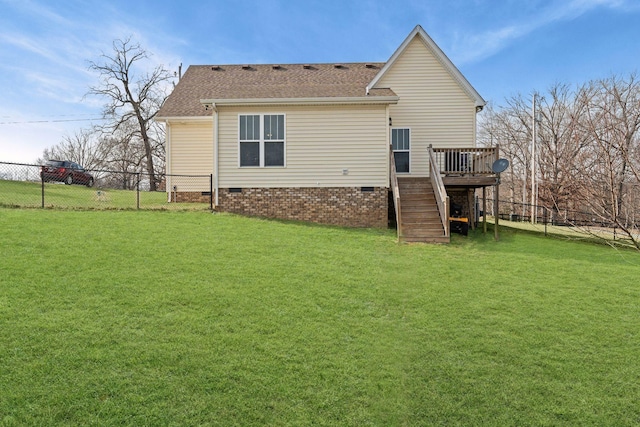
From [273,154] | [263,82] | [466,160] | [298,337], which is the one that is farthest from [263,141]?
[298,337]

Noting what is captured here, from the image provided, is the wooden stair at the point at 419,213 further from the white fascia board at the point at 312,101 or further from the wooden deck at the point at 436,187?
the white fascia board at the point at 312,101

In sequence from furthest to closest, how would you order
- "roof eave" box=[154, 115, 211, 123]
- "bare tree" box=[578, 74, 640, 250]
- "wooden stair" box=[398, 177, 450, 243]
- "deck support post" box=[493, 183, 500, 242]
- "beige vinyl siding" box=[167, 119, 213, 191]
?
"beige vinyl siding" box=[167, 119, 213, 191], "roof eave" box=[154, 115, 211, 123], "deck support post" box=[493, 183, 500, 242], "wooden stair" box=[398, 177, 450, 243], "bare tree" box=[578, 74, 640, 250]

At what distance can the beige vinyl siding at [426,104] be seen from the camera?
45.9 ft

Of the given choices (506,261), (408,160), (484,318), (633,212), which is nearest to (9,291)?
(484,318)

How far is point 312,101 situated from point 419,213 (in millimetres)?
5137

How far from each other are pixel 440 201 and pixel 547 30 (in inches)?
252

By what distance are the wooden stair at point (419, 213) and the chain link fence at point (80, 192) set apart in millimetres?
6683

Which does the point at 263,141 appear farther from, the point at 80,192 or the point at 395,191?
the point at 80,192

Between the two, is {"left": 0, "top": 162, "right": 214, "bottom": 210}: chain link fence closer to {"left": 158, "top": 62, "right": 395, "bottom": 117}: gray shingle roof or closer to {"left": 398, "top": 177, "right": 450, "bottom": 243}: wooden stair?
{"left": 158, "top": 62, "right": 395, "bottom": 117}: gray shingle roof

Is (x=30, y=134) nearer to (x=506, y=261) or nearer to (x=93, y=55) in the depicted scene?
(x=93, y=55)

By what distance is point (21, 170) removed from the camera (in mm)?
14883

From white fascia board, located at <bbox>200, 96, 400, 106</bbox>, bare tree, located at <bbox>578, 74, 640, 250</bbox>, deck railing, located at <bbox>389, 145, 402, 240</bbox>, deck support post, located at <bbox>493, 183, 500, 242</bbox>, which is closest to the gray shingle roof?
white fascia board, located at <bbox>200, 96, 400, 106</bbox>

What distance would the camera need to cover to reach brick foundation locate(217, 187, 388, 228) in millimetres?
12164

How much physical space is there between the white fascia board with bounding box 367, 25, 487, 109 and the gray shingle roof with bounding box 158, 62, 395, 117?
1078 millimetres
